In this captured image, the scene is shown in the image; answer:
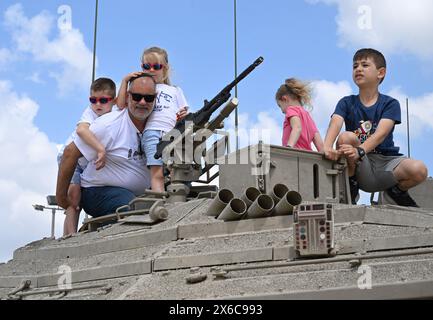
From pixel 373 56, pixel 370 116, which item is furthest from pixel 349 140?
pixel 373 56

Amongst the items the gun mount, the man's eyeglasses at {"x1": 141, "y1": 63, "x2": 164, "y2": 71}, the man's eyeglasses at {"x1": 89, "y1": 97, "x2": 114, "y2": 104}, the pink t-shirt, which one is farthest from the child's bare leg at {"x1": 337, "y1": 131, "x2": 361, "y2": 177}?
the man's eyeglasses at {"x1": 89, "y1": 97, "x2": 114, "y2": 104}

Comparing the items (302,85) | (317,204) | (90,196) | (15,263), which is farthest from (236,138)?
(317,204)

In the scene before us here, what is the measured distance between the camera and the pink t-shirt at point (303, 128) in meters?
9.67

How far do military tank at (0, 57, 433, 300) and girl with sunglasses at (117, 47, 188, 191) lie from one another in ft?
0.89

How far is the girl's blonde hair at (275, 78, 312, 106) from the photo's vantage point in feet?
33.1

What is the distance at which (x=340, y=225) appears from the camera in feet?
22.6

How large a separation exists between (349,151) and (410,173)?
2.15ft

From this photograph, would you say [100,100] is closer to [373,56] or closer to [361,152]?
[373,56]

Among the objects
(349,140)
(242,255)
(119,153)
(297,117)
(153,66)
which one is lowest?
(242,255)

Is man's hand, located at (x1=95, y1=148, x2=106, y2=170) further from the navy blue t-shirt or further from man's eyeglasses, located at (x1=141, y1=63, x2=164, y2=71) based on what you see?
the navy blue t-shirt

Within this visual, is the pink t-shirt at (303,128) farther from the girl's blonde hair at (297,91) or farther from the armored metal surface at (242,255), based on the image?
the armored metal surface at (242,255)

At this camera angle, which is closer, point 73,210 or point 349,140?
point 349,140

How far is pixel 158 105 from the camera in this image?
395 inches

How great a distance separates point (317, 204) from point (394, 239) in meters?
0.58
